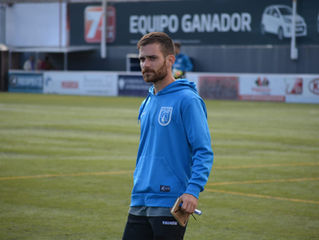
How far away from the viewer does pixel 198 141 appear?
482cm

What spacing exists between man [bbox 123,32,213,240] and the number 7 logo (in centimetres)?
4734

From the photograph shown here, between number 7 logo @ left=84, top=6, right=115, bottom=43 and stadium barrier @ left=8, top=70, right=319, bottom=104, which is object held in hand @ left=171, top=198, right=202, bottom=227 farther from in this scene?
number 7 logo @ left=84, top=6, right=115, bottom=43

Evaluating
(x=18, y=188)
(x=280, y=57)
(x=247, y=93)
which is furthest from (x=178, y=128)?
(x=280, y=57)

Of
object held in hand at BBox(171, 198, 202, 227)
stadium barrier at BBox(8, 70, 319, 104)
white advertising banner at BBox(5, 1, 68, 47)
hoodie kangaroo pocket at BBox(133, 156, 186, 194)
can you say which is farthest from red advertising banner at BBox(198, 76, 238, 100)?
object held in hand at BBox(171, 198, 202, 227)

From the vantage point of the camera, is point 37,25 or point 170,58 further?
point 37,25

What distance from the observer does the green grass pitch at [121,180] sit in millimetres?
8617

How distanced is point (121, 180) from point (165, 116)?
7225 millimetres

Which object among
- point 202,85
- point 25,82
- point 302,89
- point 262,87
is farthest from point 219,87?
point 25,82

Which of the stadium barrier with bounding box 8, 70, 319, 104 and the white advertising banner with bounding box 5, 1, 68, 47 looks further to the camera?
the white advertising banner with bounding box 5, 1, 68, 47

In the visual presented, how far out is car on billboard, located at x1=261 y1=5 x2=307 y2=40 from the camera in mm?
43281

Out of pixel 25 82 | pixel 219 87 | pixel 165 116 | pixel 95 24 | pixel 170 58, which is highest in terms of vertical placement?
pixel 95 24

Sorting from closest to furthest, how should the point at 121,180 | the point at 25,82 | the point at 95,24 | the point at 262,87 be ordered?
the point at 121,180, the point at 262,87, the point at 25,82, the point at 95,24

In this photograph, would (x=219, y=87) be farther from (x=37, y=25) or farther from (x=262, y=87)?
(x=37, y=25)

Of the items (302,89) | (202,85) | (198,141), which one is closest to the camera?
(198,141)
